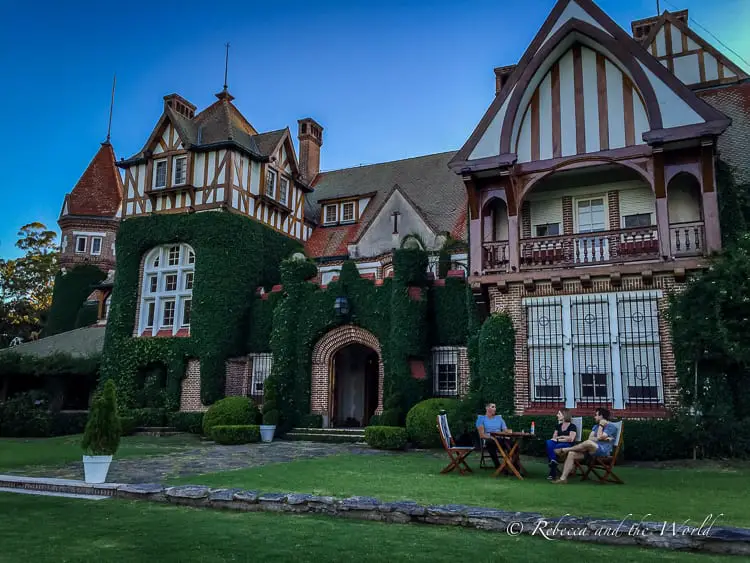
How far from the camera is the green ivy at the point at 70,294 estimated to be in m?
36.8

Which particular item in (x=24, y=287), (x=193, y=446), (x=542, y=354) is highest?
(x=24, y=287)

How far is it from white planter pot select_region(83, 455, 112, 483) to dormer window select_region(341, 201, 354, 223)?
21.2 meters

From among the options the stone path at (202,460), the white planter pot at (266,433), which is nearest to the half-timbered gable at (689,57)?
the stone path at (202,460)

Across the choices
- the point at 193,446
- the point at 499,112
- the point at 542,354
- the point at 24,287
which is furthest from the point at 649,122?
the point at 24,287

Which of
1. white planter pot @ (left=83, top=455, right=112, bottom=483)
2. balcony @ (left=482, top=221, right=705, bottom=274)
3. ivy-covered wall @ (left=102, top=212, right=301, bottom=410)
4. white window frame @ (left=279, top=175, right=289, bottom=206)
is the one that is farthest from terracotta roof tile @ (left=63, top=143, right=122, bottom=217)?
white planter pot @ (left=83, top=455, right=112, bottom=483)

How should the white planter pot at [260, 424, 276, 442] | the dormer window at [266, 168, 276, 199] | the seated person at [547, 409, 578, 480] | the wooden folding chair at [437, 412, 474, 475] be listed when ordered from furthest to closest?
the dormer window at [266, 168, 276, 199] < the white planter pot at [260, 424, 276, 442] < the wooden folding chair at [437, 412, 474, 475] < the seated person at [547, 409, 578, 480]

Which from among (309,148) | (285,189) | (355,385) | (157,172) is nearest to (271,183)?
(285,189)

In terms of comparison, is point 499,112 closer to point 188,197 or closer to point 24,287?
point 188,197

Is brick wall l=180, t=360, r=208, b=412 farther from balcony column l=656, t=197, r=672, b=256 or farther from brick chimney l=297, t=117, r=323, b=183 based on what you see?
balcony column l=656, t=197, r=672, b=256

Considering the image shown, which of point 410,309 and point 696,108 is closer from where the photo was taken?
point 696,108

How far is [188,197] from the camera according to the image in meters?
26.0

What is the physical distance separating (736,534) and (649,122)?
12434 millimetres

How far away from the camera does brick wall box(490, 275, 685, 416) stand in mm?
14477

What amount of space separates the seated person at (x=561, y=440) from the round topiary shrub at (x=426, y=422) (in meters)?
5.80
